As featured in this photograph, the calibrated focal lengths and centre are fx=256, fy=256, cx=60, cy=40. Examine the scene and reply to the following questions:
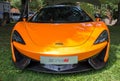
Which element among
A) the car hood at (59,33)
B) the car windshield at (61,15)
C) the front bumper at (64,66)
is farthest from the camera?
the car windshield at (61,15)

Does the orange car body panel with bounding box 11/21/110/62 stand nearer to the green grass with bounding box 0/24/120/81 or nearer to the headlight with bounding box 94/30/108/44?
the headlight with bounding box 94/30/108/44

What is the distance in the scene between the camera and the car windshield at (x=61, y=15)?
516 cm

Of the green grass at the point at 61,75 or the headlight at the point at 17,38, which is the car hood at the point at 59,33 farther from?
the green grass at the point at 61,75

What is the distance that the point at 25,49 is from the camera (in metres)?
4.13

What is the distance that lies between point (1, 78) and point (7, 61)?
862mm

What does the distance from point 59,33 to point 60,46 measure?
382 millimetres

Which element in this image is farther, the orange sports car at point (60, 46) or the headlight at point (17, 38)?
the headlight at point (17, 38)

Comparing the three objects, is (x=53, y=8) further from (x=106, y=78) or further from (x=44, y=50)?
(x=106, y=78)

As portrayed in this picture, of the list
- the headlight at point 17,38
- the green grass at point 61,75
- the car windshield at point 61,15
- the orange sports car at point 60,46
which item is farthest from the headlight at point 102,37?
the headlight at point 17,38

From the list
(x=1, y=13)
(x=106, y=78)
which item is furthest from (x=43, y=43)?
(x=1, y=13)

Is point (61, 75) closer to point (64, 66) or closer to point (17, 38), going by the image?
point (64, 66)

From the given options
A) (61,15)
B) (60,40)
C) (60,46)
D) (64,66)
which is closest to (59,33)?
(60,40)

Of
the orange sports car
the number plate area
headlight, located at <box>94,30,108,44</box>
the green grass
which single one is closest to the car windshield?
the orange sports car

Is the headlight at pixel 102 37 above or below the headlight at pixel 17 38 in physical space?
above
